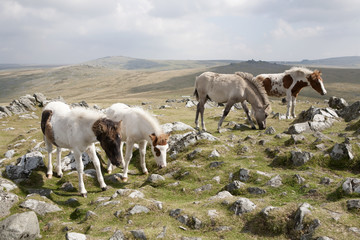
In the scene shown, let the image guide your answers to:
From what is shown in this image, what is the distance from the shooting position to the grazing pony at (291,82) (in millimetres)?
26500

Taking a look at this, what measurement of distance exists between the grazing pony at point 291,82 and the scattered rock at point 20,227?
76.7 ft

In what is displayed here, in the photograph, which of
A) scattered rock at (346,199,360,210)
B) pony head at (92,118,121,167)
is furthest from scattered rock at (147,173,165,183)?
scattered rock at (346,199,360,210)

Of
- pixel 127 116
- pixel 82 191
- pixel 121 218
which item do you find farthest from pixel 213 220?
pixel 127 116

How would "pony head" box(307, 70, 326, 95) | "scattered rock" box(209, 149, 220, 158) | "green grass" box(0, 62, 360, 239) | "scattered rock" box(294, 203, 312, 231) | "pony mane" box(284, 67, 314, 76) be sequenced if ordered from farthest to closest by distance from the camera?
→ "pony mane" box(284, 67, 314, 76), "pony head" box(307, 70, 326, 95), "scattered rock" box(209, 149, 220, 158), "green grass" box(0, 62, 360, 239), "scattered rock" box(294, 203, 312, 231)

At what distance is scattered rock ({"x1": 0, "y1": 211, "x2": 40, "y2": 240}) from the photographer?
817 cm

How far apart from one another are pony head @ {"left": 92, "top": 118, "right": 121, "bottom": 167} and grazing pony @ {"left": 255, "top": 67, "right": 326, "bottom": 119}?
61.2 ft

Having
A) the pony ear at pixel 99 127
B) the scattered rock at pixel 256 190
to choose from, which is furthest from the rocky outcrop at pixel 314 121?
the pony ear at pixel 99 127

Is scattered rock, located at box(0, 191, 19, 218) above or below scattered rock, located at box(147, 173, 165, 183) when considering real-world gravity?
above

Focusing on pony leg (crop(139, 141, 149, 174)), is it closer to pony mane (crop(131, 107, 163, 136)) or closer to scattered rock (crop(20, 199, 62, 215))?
pony mane (crop(131, 107, 163, 136))

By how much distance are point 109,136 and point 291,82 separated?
69.4 feet

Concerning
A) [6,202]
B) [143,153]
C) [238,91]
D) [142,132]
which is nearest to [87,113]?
[142,132]

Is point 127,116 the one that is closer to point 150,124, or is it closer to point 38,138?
point 150,124

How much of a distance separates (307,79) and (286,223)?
22116 millimetres

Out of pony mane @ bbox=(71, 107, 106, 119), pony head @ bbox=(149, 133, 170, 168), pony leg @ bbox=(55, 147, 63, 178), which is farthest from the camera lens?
pony leg @ bbox=(55, 147, 63, 178)
